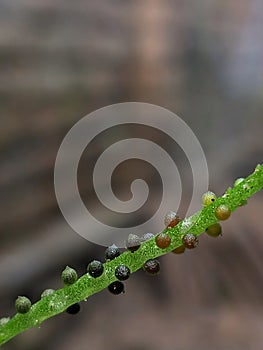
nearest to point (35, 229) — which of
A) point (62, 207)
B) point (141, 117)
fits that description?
point (62, 207)

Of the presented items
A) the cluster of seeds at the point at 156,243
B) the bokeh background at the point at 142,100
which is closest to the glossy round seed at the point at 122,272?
the cluster of seeds at the point at 156,243

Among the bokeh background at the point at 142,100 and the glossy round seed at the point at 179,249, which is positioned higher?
the bokeh background at the point at 142,100

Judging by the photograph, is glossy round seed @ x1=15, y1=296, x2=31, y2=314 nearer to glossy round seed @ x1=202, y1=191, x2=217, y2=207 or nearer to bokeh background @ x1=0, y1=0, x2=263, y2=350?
glossy round seed @ x1=202, y1=191, x2=217, y2=207

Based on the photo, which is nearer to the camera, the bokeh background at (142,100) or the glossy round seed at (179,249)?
the glossy round seed at (179,249)

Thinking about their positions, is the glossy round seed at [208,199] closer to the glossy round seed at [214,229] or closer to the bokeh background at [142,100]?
the glossy round seed at [214,229]

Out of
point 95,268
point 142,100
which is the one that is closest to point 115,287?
point 95,268

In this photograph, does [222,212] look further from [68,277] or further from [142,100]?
[142,100]
